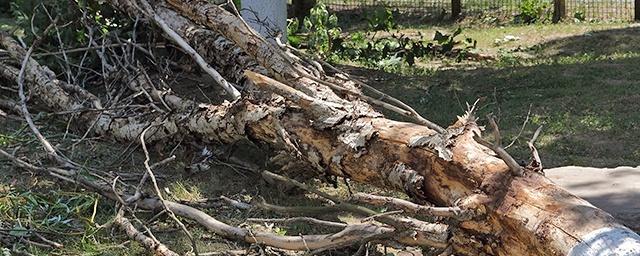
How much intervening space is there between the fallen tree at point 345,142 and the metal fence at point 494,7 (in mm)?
7533

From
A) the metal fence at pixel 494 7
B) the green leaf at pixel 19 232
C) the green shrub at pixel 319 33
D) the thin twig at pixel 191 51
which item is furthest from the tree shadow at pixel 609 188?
the metal fence at pixel 494 7

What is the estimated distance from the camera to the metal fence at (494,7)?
11.8 metres

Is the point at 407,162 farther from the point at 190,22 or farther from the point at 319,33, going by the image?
the point at 319,33

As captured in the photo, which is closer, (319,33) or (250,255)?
(250,255)

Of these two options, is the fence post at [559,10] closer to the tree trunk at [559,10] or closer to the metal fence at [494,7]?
the tree trunk at [559,10]

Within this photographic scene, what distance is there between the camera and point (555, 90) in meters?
7.00

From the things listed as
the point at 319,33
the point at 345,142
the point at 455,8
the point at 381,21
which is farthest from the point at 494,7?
the point at 345,142

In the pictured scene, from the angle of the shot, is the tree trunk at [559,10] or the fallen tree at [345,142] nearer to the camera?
the fallen tree at [345,142]

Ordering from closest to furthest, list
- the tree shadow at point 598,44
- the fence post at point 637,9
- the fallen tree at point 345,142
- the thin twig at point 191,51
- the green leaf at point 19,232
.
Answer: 1. the fallen tree at point 345,142
2. the green leaf at point 19,232
3. the thin twig at point 191,51
4. the tree shadow at point 598,44
5. the fence post at point 637,9

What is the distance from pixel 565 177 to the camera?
4.23 m

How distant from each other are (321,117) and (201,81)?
115 inches

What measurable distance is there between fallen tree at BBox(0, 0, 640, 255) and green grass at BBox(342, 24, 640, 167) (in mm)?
1045

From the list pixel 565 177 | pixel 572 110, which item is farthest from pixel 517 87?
pixel 565 177

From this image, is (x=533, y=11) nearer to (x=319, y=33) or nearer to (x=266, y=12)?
(x=319, y=33)
